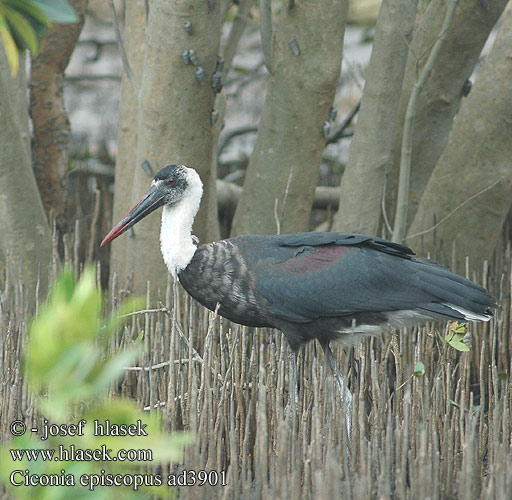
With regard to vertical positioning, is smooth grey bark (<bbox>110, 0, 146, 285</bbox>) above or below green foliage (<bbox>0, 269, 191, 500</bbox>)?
above

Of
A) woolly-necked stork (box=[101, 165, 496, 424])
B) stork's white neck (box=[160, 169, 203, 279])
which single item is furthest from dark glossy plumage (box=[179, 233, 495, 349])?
stork's white neck (box=[160, 169, 203, 279])

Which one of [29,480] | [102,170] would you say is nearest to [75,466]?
[29,480]

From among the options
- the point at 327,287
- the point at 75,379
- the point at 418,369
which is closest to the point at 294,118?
the point at 327,287

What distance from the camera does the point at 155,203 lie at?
13.0ft

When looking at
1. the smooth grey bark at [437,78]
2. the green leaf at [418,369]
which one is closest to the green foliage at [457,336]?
the green leaf at [418,369]

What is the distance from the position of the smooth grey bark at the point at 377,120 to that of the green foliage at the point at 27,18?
9.19 feet

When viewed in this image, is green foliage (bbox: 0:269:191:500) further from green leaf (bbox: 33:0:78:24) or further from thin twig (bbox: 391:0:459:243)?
thin twig (bbox: 391:0:459:243)

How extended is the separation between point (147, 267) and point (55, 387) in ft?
11.1

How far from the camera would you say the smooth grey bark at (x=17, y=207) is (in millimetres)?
4637

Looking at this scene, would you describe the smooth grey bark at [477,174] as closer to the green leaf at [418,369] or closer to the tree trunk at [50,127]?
the green leaf at [418,369]

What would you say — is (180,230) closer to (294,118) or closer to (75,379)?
(294,118)

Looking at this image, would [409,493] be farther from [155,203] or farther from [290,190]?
[290,190]

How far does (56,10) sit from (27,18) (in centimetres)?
15

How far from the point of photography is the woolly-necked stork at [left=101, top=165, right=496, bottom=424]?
353cm
